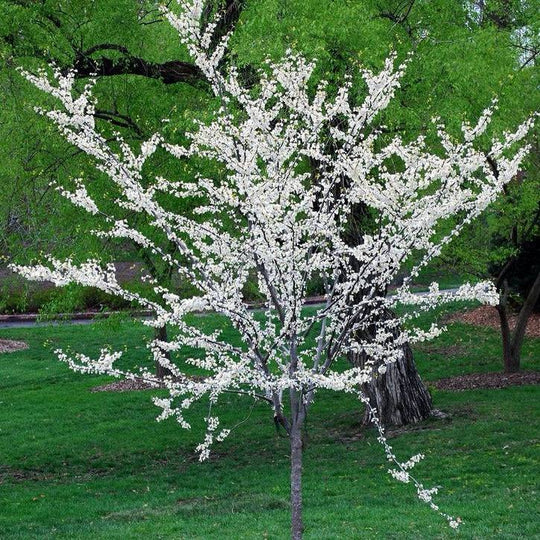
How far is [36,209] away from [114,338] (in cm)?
1376

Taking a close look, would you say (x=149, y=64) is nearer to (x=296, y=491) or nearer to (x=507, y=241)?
(x=507, y=241)

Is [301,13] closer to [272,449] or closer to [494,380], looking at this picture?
[272,449]

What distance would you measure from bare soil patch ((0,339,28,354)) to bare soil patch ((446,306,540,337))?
43.5 ft

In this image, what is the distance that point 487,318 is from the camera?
23391 millimetres

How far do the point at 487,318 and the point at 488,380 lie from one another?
695 centimetres

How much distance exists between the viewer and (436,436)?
41.5 feet

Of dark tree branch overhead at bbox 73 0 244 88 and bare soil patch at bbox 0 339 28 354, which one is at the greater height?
dark tree branch overhead at bbox 73 0 244 88

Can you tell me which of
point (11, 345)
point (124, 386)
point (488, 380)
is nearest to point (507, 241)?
point (488, 380)

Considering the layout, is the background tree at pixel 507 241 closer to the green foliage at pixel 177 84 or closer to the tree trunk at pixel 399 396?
the green foliage at pixel 177 84

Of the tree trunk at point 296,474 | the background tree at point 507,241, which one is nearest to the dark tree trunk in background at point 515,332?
the background tree at point 507,241

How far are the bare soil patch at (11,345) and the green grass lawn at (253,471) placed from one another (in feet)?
26.5

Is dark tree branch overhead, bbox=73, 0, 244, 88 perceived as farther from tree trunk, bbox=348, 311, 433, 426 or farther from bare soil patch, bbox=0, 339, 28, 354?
bare soil patch, bbox=0, 339, 28, 354

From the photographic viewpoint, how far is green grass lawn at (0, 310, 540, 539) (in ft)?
30.0

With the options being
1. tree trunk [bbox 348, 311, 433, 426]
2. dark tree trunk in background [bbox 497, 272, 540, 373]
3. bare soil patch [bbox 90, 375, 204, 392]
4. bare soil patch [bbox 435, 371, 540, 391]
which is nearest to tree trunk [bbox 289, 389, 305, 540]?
tree trunk [bbox 348, 311, 433, 426]
